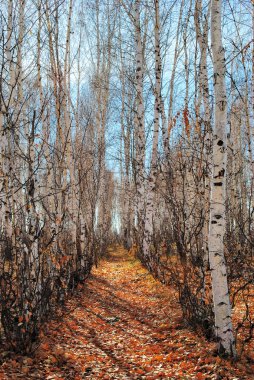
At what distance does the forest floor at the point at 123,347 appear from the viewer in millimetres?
3859

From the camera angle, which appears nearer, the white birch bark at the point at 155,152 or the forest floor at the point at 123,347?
the forest floor at the point at 123,347

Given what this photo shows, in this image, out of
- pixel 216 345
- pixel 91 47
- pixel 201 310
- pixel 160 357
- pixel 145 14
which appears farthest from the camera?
pixel 91 47

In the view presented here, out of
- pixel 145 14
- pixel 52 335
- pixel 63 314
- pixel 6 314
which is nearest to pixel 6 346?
pixel 6 314

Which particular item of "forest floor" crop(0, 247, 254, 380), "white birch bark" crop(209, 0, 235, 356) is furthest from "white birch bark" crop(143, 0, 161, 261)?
"white birch bark" crop(209, 0, 235, 356)

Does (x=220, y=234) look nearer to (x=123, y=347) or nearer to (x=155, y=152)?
(x=123, y=347)

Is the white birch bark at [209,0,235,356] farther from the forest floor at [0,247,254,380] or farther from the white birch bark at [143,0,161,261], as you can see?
the white birch bark at [143,0,161,261]

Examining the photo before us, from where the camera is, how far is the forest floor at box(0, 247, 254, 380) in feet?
12.7

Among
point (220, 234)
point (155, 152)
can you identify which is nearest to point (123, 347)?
point (220, 234)

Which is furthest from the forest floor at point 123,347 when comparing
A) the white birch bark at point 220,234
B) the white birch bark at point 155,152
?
the white birch bark at point 155,152

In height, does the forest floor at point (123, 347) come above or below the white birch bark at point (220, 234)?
below

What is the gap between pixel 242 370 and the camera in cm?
364

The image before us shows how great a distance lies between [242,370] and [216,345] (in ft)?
1.32

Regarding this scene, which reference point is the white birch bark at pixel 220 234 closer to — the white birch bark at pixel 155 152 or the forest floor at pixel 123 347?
the forest floor at pixel 123 347

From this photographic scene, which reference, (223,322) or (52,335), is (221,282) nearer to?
(223,322)
